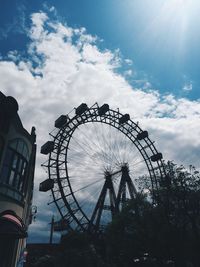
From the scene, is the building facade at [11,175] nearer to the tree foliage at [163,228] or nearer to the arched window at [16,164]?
the arched window at [16,164]

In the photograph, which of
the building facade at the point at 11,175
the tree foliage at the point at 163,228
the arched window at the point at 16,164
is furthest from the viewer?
the tree foliage at the point at 163,228

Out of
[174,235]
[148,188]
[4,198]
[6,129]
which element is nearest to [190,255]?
[174,235]

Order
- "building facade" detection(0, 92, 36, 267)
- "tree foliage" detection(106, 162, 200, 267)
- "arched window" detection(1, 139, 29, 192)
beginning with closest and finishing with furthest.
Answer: "building facade" detection(0, 92, 36, 267) → "arched window" detection(1, 139, 29, 192) → "tree foliage" detection(106, 162, 200, 267)

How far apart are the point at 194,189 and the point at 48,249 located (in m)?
24.2

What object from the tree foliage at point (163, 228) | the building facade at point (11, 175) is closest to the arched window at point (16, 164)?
the building facade at point (11, 175)

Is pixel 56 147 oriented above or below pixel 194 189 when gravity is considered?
above

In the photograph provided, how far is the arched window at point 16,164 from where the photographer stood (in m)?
15.3

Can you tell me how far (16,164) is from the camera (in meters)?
16.4

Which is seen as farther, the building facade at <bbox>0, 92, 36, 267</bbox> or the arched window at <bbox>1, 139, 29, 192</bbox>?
the arched window at <bbox>1, 139, 29, 192</bbox>

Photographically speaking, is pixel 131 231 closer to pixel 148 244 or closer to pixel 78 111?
pixel 148 244

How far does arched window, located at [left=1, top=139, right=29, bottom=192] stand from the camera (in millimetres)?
15332

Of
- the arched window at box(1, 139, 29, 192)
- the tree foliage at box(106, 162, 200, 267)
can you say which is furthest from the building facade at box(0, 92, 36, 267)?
the tree foliage at box(106, 162, 200, 267)

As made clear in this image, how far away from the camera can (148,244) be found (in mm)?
23531

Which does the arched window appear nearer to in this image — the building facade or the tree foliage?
the building facade
